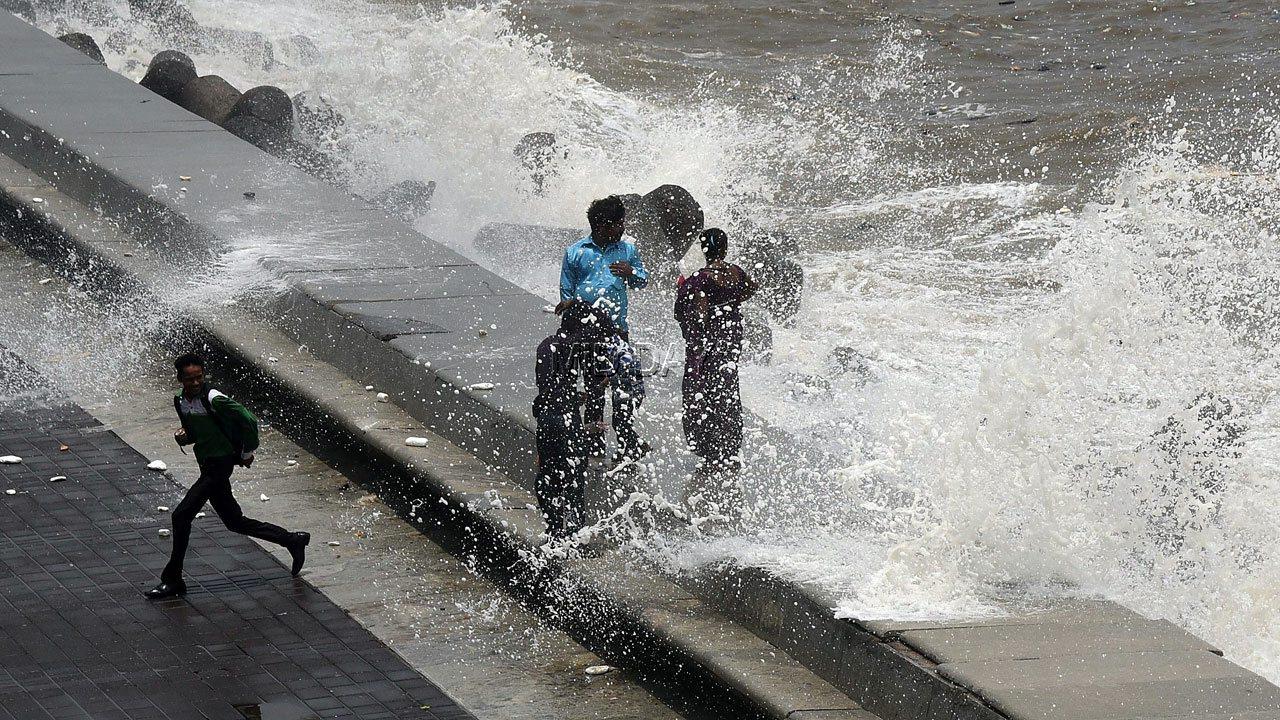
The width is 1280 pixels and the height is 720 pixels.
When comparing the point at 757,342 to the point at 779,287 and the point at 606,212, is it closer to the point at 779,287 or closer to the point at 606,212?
the point at 779,287

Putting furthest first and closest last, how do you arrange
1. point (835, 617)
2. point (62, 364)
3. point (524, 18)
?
1. point (524, 18)
2. point (62, 364)
3. point (835, 617)

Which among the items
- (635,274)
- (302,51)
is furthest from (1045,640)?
(302,51)

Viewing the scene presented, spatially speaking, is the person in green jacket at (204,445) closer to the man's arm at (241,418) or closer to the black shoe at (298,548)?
the man's arm at (241,418)

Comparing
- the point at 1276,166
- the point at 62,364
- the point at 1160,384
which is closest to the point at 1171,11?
the point at 1276,166

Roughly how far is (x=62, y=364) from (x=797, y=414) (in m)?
3.86

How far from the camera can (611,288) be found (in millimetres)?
6535

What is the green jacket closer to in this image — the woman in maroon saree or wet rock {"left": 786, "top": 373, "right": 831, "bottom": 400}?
the woman in maroon saree

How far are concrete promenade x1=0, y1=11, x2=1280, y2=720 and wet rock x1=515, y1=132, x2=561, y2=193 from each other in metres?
3.79

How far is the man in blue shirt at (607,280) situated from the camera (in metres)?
6.50

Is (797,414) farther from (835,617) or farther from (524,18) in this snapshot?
(524,18)

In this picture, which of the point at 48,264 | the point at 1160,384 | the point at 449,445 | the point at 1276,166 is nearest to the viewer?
the point at 449,445

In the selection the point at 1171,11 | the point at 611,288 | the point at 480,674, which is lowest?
the point at 480,674

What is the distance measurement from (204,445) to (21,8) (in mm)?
14807

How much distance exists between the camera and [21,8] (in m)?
19.7
